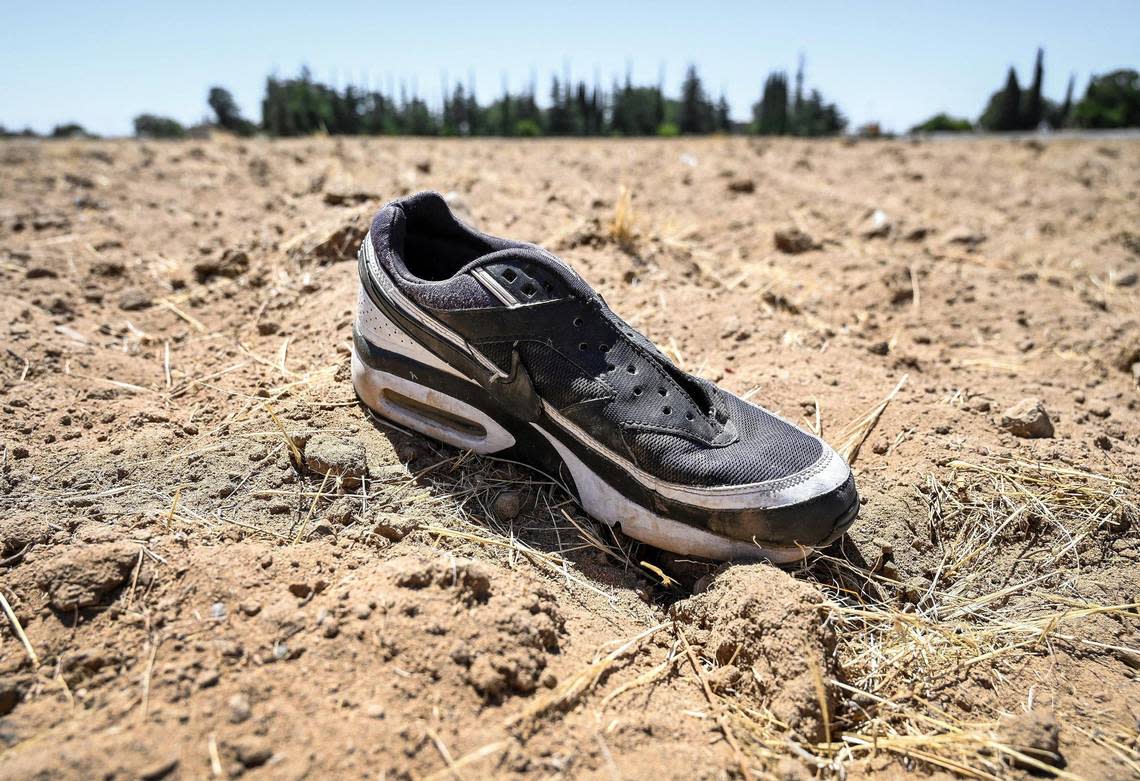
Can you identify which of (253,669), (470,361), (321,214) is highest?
(321,214)

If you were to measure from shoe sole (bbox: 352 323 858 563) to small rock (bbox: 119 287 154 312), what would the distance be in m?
1.68

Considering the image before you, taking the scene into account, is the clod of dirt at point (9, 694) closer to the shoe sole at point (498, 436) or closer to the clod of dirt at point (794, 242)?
the shoe sole at point (498, 436)

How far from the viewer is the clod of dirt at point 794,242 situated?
14.6 feet

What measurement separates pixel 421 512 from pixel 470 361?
0.41 metres

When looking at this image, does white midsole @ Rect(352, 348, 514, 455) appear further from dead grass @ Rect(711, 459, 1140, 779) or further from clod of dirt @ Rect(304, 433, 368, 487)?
dead grass @ Rect(711, 459, 1140, 779)

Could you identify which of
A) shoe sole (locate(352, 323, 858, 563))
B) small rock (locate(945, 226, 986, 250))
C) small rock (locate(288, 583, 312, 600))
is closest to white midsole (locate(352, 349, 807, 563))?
shoe sole (locate(352, 323, 858, 563))

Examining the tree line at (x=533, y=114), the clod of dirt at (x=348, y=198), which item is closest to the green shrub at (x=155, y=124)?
the tree line at (x=533, y=114)

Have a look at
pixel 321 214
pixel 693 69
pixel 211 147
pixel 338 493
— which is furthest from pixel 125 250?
pixel 693 69

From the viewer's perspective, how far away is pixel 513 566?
1.74 metres

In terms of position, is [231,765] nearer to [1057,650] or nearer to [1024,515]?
[1057,650]

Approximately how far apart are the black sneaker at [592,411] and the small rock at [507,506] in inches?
5.6

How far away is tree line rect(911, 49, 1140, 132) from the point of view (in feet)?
110

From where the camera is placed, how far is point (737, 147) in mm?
9203

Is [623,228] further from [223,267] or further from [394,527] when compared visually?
[394,527]
